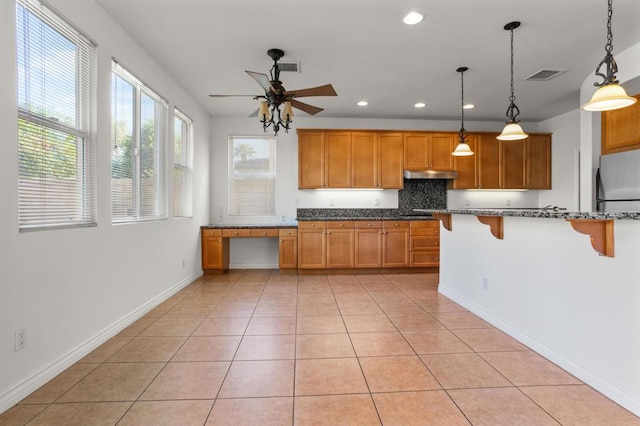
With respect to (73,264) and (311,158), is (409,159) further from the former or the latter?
(73,264)

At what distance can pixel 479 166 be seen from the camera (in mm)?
6102

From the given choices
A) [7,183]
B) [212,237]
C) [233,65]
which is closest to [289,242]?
[212,237]

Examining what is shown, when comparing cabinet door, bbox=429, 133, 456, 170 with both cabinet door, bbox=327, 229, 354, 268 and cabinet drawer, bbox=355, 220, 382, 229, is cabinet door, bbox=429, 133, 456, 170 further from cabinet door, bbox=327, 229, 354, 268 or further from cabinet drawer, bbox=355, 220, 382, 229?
cabinet door, bbox=327, 229, 354, 268

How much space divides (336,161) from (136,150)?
10.6ft

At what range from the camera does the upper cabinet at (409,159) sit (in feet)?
19.1

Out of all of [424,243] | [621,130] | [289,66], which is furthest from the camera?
[424,243]

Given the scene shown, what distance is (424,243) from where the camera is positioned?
5.69 m

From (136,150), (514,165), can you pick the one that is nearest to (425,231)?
(514,165)

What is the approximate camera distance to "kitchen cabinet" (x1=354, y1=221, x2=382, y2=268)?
5594 millimetres

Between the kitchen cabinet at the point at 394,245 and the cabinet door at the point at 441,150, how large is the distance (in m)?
1.30

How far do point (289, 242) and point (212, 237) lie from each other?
1235 mm

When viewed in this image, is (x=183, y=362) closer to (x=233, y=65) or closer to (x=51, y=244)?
(x=51, y=244)

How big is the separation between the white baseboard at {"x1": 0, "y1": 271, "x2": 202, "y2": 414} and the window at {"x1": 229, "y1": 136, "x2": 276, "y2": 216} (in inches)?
102

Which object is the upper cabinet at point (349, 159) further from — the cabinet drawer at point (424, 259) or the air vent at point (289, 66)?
the air vent at point (289, 66)
